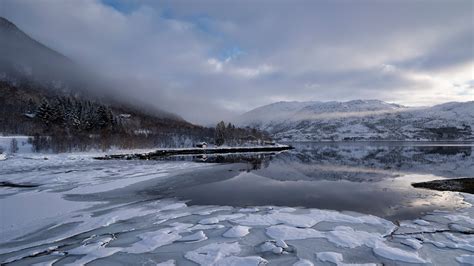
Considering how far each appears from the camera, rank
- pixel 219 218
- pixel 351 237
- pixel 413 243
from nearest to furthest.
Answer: pixel 413 243
pixel 351 237
pixel 219 218

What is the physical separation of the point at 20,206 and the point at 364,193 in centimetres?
1580

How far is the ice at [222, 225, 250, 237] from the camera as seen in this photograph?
8414 millimetres

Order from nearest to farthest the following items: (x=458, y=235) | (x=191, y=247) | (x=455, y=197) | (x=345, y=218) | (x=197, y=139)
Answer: (x=191, y=247)
(x=458, y=235)
(x=345, y=218)
(x=455, y=197)
(x=197, y=139)

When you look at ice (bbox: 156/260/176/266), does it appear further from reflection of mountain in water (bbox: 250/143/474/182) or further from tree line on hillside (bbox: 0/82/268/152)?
tree line on hillside (bbox: 0/82/268/152)

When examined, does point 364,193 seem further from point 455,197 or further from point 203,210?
point 203,210

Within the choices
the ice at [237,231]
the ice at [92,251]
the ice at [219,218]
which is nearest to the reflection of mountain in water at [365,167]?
the ice at [219,218]

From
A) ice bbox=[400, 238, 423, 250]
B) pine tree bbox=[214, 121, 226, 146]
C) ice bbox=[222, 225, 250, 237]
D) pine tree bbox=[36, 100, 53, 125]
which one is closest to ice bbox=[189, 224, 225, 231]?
ice bbox=[222, 225, 250, 237]

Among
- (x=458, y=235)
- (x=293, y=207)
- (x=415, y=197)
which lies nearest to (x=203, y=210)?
(x=293, y=207)

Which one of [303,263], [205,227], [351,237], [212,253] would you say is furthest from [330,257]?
[205,227]

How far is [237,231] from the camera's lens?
869 cm

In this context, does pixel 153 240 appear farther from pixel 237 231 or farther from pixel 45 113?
pixel 45 113

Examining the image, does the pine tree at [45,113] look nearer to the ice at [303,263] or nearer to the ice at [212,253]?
the ice at [212,253]

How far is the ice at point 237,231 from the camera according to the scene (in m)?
8.41

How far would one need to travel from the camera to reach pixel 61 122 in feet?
221
